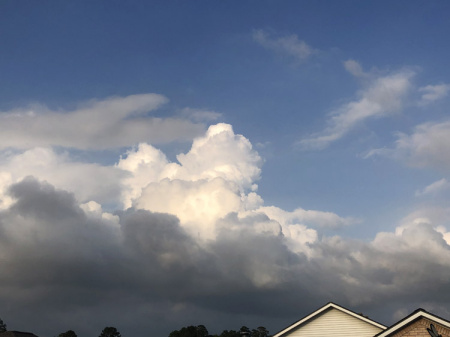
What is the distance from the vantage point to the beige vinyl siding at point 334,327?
37406 millimetres

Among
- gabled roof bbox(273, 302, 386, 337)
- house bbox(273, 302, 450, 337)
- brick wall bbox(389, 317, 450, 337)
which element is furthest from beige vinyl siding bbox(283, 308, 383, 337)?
brick wall bbox(389, 317, 450, 337)

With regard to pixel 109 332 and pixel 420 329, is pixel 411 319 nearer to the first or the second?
pixel 420 329

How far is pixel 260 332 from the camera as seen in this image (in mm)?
163375

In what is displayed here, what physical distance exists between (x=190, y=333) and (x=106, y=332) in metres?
32.2

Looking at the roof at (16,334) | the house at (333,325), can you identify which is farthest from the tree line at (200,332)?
the house at (333,325)

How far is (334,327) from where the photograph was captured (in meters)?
37.8

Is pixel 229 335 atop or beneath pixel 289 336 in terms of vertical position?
atop

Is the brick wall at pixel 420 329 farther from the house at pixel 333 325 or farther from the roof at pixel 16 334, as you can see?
the roof at pixel 16 334

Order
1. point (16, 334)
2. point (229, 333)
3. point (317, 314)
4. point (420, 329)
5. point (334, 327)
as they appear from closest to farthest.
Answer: point (420, 329)
point (334, 327)
point (317, 314)
point (16, 334)
point (229, 333)

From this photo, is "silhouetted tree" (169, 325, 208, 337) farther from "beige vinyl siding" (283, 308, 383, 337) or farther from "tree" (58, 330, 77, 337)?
"beige vinyl siding" (283, 308, 383, 337)

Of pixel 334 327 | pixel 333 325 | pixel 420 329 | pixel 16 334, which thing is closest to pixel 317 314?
pixel 333 325

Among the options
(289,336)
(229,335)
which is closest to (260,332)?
(229,335)

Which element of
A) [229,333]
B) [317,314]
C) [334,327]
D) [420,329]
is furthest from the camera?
[229,333]

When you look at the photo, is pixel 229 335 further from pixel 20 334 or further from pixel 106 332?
pixel 20 334
